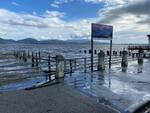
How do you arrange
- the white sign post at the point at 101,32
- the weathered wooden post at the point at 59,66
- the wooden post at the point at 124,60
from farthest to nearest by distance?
the wooden post at the point at 124,60 < the white sign post at the point at 101,32 < the weathered wooden post at the point at 59,66

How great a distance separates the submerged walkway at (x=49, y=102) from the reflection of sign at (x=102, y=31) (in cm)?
736

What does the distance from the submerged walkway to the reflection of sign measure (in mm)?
7358

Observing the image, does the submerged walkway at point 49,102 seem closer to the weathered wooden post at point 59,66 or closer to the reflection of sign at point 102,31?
the weathered wooden post at point 59,66

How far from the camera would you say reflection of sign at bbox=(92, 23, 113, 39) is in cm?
1594

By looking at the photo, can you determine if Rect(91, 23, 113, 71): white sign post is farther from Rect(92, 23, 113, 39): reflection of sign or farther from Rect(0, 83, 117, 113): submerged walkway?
Rect(0, 83, 117, 113): submerged walkway

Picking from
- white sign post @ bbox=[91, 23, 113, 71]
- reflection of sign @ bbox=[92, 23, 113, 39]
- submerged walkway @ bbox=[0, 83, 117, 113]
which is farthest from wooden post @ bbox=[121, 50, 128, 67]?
submerged walkway @ bbox=[0, 83, 117, 113]

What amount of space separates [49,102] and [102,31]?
9.89 metres

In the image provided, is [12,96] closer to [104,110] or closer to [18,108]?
[18,108]

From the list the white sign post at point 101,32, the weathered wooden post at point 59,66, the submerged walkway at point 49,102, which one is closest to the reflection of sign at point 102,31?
the white sign post at point 101,32

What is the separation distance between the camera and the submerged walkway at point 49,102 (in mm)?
6719

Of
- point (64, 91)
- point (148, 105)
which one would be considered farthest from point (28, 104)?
point (148, 105)

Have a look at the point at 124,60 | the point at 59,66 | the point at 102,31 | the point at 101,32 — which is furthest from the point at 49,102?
the point at 124,60

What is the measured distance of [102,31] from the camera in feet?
54.2

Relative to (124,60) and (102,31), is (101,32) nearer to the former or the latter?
(102,31)
